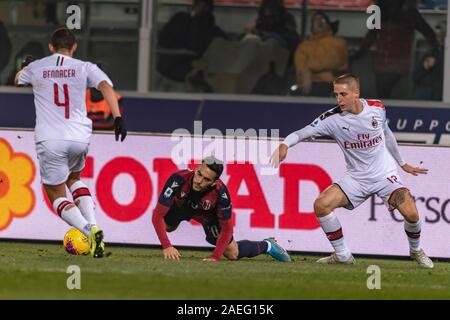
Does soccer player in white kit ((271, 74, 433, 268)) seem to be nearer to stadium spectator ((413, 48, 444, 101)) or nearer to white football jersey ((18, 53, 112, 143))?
white football jersey ((18, 53, 112, 143))

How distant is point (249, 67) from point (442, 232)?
517 centimetres

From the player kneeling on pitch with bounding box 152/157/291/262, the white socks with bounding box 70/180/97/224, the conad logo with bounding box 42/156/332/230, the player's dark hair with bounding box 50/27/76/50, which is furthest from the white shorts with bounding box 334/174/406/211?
the player's dark hair with bounding box 50/27/76/50

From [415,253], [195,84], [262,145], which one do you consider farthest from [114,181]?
[195,84]

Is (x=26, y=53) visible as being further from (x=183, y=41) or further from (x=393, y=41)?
(x=393, y=41)

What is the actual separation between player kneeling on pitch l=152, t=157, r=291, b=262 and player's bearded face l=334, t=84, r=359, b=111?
3.71 feet

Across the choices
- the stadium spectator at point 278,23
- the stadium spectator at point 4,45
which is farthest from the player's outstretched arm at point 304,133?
the stadium spectator at point 4,45

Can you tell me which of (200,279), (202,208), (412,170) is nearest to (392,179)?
(412,170)

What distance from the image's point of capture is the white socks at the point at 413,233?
11555mm

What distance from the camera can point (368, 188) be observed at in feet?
38.2

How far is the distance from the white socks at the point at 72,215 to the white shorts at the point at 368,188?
2174 millimetres

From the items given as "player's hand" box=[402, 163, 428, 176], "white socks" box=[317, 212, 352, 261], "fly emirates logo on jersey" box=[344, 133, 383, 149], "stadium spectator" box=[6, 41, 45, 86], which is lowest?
"white socks" box=[317, 212, 352, 261]

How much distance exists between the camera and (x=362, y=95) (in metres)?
16.8

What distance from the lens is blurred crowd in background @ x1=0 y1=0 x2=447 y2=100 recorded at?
1672 cm

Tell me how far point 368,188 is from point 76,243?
2475 mm
